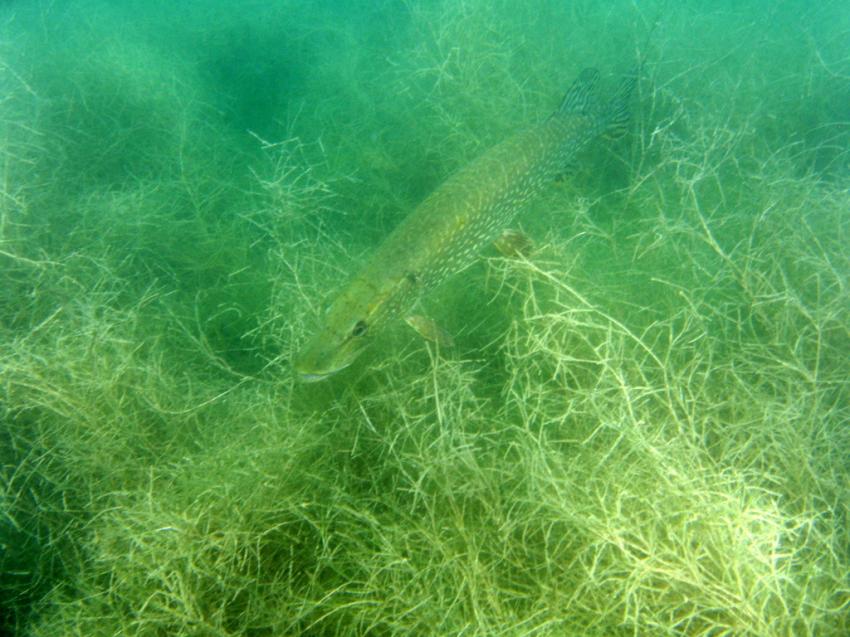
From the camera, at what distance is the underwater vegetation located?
2025mm

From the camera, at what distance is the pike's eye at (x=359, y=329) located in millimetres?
3009

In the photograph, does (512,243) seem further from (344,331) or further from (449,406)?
(449,406)

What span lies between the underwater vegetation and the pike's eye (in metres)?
0.25

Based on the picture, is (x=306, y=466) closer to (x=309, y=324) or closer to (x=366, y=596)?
(x=366, y=596)

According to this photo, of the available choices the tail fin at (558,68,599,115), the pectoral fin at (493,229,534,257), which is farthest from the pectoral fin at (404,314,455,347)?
the tail fin at (558,68,599,115)

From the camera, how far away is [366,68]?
8844 mm

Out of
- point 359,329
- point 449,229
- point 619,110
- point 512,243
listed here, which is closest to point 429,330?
point 359,329

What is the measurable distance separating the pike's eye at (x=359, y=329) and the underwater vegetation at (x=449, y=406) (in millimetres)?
254

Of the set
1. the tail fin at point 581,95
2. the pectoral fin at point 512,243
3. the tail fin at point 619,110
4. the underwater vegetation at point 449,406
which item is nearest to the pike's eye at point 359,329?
the underwater vegetation at point 449,406

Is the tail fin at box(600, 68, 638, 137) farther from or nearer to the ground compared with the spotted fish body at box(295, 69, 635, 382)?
nearer to the ground

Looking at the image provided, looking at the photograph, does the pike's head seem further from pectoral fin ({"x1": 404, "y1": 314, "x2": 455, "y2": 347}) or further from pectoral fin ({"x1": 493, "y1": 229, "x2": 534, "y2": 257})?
pectoral fin ({"x1": 493, "y1": 229, "x2": 534, "y2": 257})

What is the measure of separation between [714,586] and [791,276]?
2723mm

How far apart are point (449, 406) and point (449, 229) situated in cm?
157

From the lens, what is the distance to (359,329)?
3055mm
